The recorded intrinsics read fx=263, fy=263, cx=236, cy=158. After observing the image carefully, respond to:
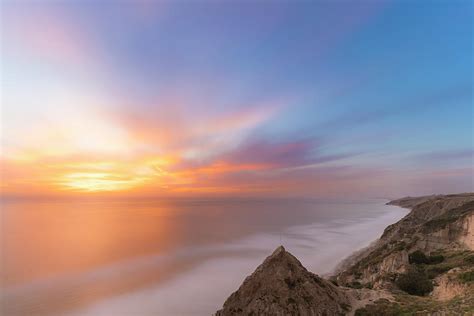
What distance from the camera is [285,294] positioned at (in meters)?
24.4

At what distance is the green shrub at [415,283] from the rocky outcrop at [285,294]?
31.0ft

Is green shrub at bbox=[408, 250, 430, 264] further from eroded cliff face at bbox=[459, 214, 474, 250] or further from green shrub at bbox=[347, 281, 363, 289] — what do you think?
green shrub at bbox=[347, 281, 363, 289]

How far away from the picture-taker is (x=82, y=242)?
284 ft

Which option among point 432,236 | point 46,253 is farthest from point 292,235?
point 46,253

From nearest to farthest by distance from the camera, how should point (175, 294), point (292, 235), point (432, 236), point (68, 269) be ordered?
1. point (175, 294)
2. point (432, 236)
3. point (68, 269)
4. point (292, 235)

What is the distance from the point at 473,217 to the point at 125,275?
65279 mm

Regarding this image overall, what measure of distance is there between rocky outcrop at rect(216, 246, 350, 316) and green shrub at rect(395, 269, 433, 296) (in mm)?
9454

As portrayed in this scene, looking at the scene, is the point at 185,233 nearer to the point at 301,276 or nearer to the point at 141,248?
the point at 141,248

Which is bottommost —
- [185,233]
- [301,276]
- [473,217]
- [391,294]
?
[185,233]

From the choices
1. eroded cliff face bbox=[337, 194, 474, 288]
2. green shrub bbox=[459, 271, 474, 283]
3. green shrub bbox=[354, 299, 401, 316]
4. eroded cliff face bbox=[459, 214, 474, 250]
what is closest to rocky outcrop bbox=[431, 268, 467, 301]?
green shrub bbox=[459, 271, 474, 283]

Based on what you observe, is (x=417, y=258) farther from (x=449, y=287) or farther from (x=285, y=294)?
(x=285, y=294)

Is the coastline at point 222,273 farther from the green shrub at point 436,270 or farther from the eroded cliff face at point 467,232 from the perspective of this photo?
the eroded cliff face at point 467,232

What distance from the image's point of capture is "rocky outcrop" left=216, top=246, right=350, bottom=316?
23.6 metres

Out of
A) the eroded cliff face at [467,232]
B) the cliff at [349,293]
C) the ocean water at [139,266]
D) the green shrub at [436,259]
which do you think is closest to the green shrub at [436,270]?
the cliff at [349,293]
